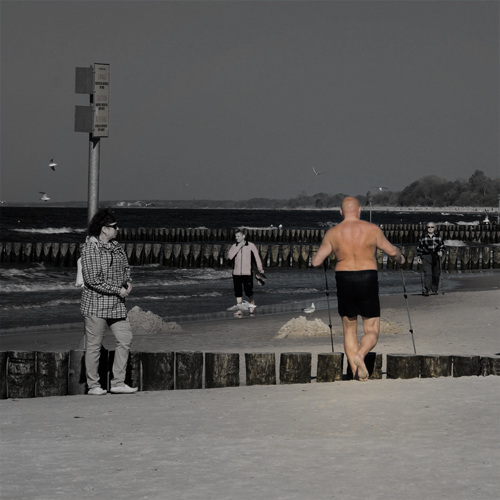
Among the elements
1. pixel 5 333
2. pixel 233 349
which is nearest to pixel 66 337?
pixel 5 333

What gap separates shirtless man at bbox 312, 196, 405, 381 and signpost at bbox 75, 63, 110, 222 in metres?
2.49

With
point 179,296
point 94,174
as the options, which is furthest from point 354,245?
point 179,296

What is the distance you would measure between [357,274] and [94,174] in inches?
116

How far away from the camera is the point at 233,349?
12867 millimetres

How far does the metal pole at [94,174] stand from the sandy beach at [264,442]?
7.02 feet

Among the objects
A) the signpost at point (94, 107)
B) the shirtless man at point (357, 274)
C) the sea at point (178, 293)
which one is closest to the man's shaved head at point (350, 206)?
the shirtless man at point (357, 274)

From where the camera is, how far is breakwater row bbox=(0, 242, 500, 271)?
1491 inches

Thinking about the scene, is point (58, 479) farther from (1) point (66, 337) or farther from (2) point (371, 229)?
(1) point (66, 337)

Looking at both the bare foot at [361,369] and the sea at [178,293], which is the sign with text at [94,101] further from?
the sea at [178,293]

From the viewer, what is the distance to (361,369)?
9.30m

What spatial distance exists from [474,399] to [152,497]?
3.60m

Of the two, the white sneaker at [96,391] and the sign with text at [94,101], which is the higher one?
the sign with text at [94,101]

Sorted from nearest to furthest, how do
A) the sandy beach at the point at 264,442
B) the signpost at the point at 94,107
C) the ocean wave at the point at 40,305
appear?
the sandy beach at the point at 264,442, the signpost at the point at 94,107, the ocean wave at the point at 40,305

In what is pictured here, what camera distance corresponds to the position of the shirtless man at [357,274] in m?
9.25
